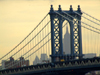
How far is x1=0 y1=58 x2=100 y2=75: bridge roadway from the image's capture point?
10612 centimetres

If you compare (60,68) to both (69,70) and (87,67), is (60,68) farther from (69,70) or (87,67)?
(87,67)

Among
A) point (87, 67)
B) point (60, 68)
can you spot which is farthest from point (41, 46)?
point (87, 67)

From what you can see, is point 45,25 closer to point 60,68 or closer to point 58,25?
point 58,25

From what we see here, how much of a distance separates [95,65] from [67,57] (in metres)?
17.8

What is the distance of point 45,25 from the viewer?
12756cm

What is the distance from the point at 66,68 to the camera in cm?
11106

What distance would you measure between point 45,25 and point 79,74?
20.0 m

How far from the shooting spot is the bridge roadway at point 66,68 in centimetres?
10612

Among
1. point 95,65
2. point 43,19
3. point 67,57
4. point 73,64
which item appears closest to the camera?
point 95,65

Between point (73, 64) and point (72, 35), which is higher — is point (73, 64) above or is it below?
below

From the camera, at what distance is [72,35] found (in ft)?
403

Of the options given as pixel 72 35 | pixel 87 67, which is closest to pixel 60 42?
pixel 72 35

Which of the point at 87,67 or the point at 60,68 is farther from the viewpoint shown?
the point at 60,68

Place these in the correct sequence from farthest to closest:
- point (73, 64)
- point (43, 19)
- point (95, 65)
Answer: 1. point (43, 19)
2. point (73, 64)
3. point (95, 65)
